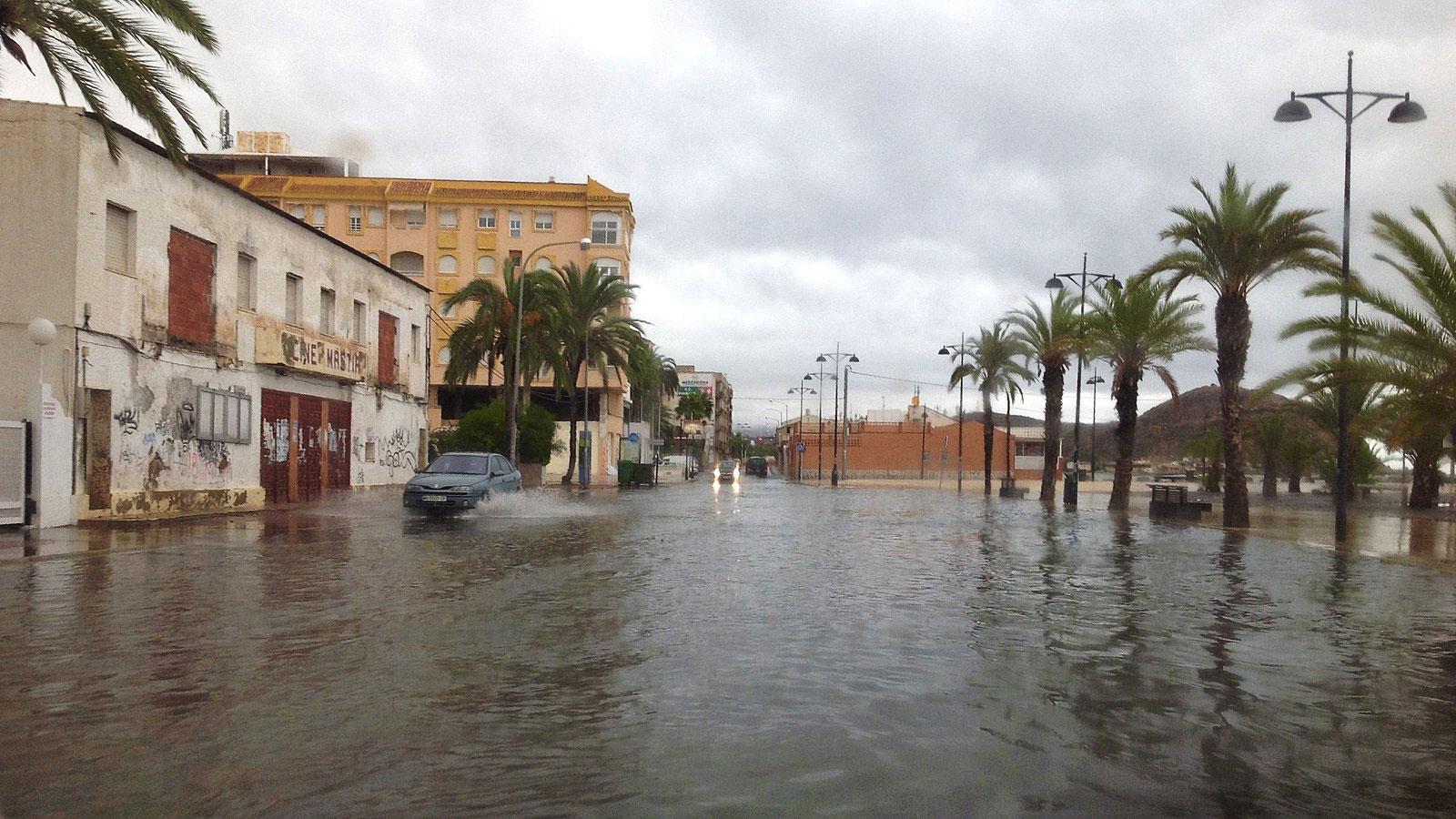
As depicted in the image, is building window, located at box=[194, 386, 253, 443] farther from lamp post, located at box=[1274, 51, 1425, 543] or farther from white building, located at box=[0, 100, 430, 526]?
lamp post, located at box=[1274, 51, 1425, 543]

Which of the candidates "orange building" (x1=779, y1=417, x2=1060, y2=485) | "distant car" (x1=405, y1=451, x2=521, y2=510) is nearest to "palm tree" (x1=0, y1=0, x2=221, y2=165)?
"distant car" (x1=405, y1=451, x2=521, y2=510)

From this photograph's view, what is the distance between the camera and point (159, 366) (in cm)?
2355

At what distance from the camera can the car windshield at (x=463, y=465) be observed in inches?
1008

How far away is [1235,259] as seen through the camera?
26.1 meters

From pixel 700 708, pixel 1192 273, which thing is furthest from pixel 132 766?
pixel 1192 273

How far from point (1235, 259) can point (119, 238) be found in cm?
2386

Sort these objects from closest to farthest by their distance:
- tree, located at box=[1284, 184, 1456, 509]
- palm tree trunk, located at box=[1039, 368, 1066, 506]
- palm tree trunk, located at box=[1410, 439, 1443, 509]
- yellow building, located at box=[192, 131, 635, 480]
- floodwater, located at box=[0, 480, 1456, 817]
A: floodwater, located at box=[0, 480, 1456, 817] < tree, located at box=[1284, 184, 1456, 509] < palm tree trunk, located at box=[1410, 439, 1443, 509] < palm tree trunk, located at box=[1039, 368, 1066, 506] < yellow building, located at box=[192, 131, 635, 480]

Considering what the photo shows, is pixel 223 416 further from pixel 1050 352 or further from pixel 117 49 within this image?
pixel 1050 352

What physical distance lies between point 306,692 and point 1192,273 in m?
24.8

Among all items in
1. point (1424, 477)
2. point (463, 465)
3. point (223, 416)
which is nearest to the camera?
point (463, 465)

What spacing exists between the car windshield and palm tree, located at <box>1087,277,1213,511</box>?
18669mm

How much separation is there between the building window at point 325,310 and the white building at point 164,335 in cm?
8

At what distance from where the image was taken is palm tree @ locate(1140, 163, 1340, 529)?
25.3 meters

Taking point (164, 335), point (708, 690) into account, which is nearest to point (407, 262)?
point (164, 335)
